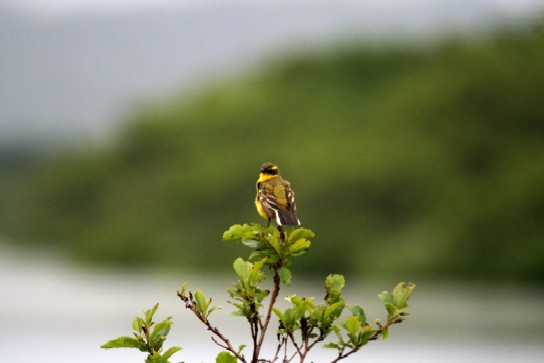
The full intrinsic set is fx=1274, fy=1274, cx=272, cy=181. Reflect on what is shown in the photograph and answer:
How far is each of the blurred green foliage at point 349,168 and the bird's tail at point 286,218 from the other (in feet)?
145

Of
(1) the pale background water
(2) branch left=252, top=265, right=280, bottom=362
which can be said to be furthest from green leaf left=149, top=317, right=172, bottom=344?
(1) the pale background water

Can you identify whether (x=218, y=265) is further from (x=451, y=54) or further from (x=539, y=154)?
(x=451, y=54)

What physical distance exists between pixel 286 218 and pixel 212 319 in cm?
3202

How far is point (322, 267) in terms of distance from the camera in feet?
166

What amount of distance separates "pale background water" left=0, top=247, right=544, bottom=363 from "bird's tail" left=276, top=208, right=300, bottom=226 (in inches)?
822

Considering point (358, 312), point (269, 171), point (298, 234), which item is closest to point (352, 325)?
point (358, 312)

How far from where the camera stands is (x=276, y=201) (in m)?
5.42

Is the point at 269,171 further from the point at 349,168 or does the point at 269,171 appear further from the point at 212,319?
the point at 349,168

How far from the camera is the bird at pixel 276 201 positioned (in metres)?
5.24

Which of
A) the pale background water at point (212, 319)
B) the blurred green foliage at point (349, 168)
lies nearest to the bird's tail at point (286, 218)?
the pale background water at point (212, 319)

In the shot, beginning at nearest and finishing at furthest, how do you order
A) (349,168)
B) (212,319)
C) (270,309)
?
(270,309), (212,319), (349,168)

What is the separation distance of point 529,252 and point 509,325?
15.3m

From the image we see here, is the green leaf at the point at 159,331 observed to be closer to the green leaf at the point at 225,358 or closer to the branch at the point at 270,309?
the green leaf at the point at 225,358

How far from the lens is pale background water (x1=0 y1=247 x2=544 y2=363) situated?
30.7 metres
